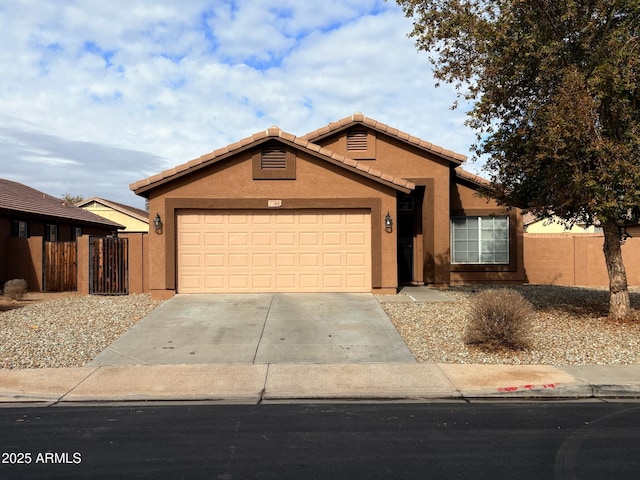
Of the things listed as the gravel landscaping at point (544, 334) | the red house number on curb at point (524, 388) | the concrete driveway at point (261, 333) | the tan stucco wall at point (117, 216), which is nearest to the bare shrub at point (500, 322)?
the gravel landscaping at point (544, 334)

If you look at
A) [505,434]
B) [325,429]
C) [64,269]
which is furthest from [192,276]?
[505,434]

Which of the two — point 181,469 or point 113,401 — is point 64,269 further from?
point 181,469

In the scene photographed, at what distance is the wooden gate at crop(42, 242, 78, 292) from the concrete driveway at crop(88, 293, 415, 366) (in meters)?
6.77

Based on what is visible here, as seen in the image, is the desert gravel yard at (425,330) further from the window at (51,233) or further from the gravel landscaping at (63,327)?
the window at (51,233)

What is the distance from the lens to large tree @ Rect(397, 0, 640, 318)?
30.5 feet

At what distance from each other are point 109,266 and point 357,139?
8550 millimetres

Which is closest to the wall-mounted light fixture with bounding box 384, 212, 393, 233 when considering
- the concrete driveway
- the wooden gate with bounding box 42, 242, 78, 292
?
the concrete driveway

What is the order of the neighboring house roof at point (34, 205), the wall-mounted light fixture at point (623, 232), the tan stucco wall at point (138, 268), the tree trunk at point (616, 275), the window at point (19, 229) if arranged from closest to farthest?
the tree trunk at point (616, 275)
the wall-mounted light fixture at point (623, 232)
the tan stucco wall at point (138, 268)
the window at point (19, 229)
the neighboring house roof at point (34, 205)

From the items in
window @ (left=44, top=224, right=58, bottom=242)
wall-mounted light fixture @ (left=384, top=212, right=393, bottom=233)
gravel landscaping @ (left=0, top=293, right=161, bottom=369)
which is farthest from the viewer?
window @ (left=44, top=224, right=58, bottom=242)

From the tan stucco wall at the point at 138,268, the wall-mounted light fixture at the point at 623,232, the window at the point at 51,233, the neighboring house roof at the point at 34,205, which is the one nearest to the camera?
the wall-mounted light fixture at the point at 623,232

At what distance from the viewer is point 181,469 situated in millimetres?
4539

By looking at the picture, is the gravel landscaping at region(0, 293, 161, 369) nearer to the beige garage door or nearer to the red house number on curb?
the beige garage door

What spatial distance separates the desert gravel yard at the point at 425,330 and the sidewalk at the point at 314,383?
0.55m

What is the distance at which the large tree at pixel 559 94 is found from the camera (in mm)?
9297
